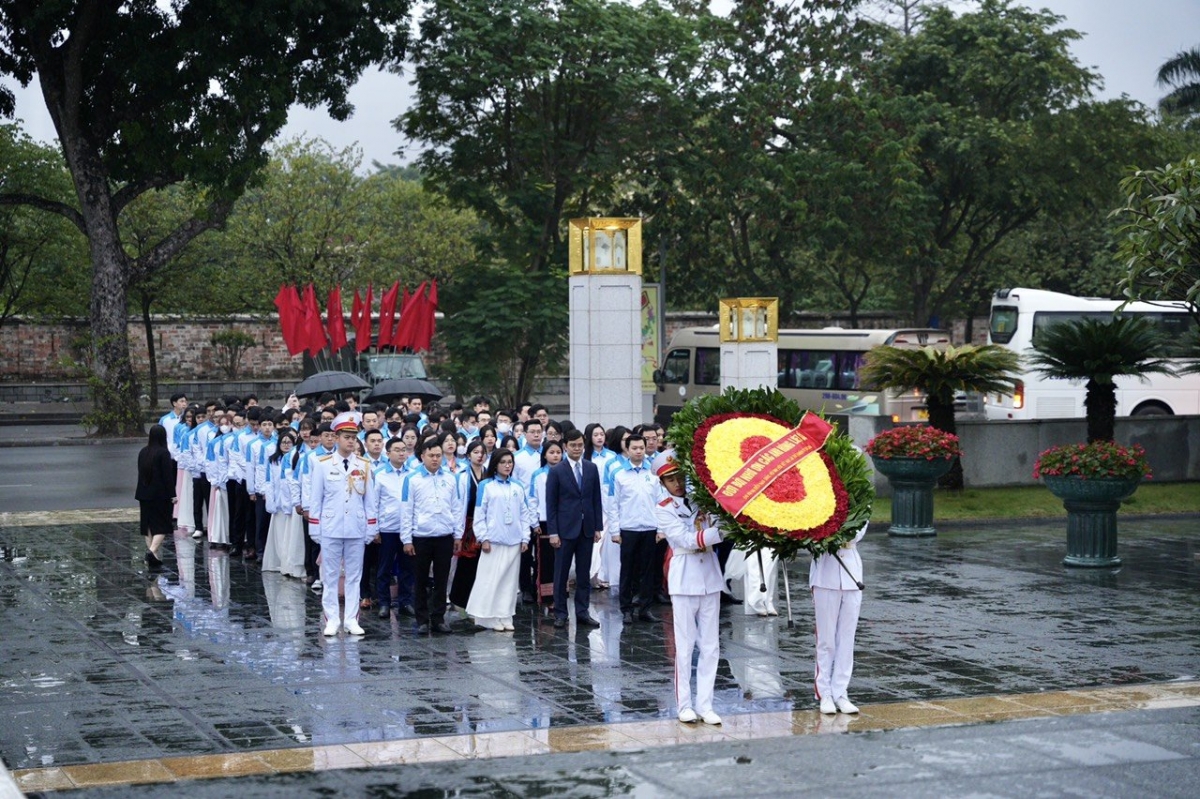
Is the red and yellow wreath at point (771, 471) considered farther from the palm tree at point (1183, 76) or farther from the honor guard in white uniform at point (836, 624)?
the palm tree at point (1183, 76)

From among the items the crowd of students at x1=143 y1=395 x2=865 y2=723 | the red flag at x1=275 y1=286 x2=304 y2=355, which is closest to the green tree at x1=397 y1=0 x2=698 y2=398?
the red flag at x1=275 y1=286 x2=304 y2=355

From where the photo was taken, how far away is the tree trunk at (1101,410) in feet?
70.7

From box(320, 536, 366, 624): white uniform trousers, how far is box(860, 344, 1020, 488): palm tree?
10940 mm

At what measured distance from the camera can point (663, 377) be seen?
38.3 m

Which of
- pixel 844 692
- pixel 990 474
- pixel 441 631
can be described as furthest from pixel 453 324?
pixel 844 692

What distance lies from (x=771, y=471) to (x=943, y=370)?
1244 centimetres

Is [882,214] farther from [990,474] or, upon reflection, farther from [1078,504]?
[1078,504]

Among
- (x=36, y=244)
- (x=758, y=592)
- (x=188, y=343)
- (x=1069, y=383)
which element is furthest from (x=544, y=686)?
(x=188, y=343)

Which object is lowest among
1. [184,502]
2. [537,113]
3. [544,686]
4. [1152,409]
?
[544,686]

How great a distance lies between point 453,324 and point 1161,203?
63.2 ft

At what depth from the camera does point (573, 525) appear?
493 inches

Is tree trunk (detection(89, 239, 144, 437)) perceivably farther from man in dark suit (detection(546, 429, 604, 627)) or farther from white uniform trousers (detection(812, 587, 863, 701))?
white uniform trousers (detection(812, 587, 863, 701))

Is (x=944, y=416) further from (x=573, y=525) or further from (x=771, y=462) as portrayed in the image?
(x=771, y=462)

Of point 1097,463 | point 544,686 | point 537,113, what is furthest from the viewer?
point 537,113
